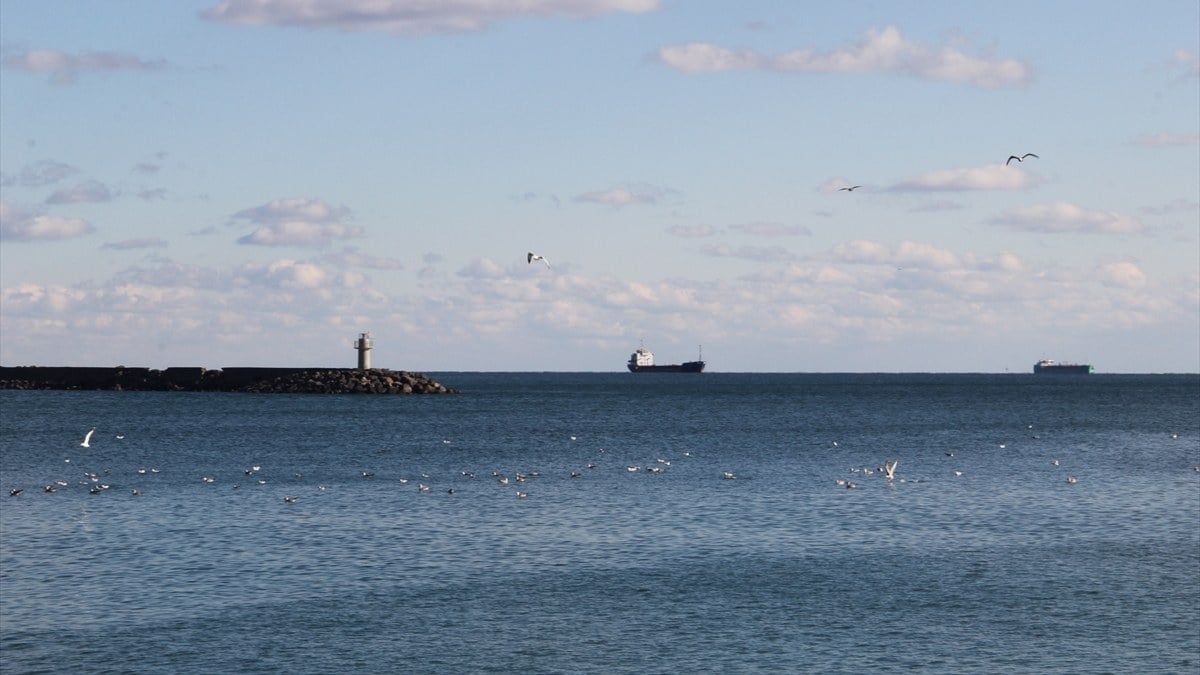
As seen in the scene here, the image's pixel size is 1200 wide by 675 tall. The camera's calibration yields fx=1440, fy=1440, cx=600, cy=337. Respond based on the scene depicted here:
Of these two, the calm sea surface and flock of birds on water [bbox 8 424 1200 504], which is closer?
the calm sea surface

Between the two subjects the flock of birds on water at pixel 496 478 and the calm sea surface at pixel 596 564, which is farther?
the flock of birds on water at pixel 496 478

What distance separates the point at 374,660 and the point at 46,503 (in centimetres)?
3559

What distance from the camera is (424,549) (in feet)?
171

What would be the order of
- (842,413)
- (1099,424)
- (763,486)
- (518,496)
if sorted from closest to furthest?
(518,496) < (763,486) < (1099,424) < (842,413)

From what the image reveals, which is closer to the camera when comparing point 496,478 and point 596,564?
point 596,564

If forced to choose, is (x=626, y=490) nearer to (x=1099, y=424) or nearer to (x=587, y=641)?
(x=587, y=641)

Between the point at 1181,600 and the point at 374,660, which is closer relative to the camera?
the point at 374,660

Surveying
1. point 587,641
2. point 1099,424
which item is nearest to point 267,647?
point 587,641

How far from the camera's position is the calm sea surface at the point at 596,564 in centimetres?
3712

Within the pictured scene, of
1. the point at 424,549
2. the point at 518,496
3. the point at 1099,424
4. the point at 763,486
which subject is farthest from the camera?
the point at 1099,424

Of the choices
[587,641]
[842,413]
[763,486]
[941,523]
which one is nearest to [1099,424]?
[842,413]

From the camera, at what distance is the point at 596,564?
160 feet

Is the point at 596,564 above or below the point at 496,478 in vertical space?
below

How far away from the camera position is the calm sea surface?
3712cm
